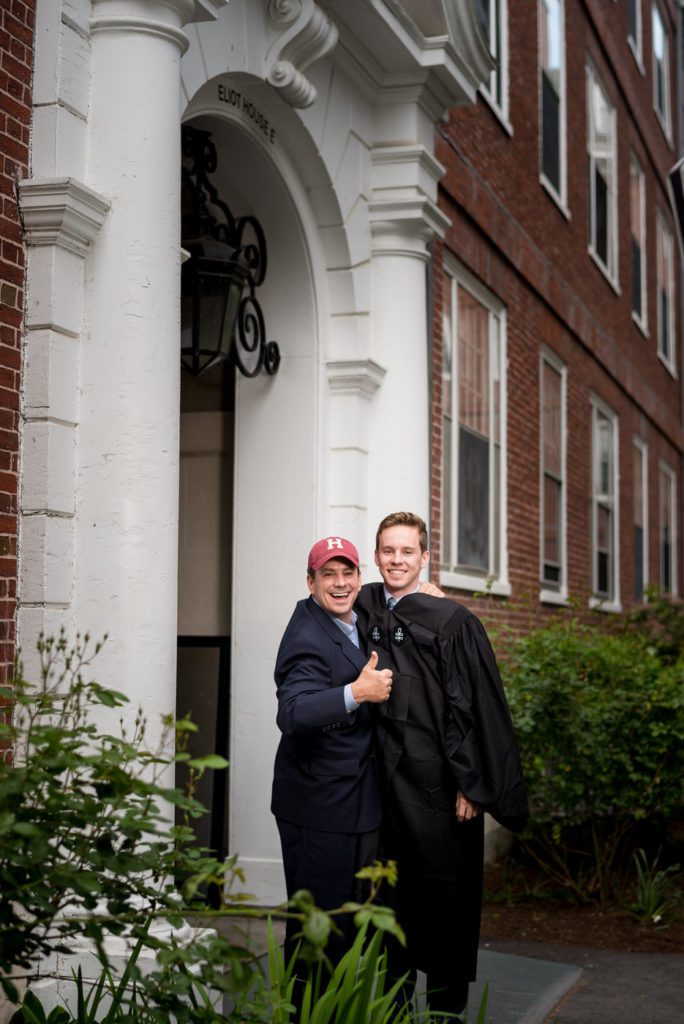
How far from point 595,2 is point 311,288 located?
32.0ft

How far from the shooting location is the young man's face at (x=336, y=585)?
4586mm

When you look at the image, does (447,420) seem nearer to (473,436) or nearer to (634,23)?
(473,436)

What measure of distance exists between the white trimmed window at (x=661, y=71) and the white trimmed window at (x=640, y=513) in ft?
18.7

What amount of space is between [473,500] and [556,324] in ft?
12.0

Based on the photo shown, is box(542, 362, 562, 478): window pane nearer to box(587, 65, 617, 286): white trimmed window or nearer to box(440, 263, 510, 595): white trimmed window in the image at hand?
box(440, 263, 510, 595): white trimmed window

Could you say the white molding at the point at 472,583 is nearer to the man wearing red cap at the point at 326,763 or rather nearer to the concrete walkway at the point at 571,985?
the concrete walkway at the point at 571,985

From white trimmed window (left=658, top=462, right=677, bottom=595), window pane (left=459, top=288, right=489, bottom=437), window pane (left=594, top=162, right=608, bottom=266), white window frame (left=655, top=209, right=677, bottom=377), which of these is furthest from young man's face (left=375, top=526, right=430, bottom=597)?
white window frame (left=655, top=209, right=677, bottom=377)

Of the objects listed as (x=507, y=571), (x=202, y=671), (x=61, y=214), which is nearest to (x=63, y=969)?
(x=61, y=214)

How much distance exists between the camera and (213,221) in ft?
23.0

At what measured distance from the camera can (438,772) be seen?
4.67 metres

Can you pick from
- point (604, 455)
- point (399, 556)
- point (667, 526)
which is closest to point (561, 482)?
point (604, 455)

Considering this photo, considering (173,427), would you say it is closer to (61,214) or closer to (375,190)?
(61,214)

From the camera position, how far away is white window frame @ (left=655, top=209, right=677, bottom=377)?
20719 millimetres

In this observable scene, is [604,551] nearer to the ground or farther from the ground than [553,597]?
farther from the ground
